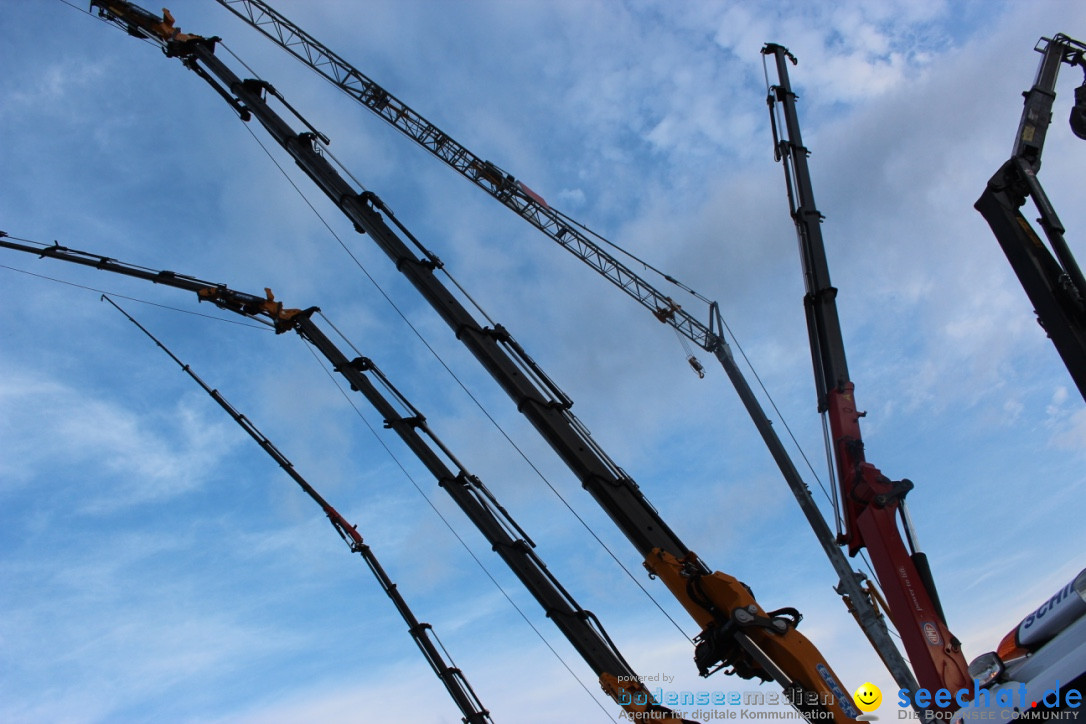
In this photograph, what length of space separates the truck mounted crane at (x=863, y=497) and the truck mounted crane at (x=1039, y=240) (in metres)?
4.34

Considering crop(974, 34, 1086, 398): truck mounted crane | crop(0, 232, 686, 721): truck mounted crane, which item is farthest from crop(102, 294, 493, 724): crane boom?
crop(974, 34, 1086, 398): truck mounted crane

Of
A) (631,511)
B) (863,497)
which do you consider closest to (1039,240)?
(863,497)

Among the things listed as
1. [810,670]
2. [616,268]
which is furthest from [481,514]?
[616,268]

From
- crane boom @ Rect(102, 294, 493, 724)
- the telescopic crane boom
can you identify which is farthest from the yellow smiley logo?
crane boom @ Rect(102, 294, 493, 724)

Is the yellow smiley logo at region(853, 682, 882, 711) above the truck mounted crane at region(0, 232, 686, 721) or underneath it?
underneath

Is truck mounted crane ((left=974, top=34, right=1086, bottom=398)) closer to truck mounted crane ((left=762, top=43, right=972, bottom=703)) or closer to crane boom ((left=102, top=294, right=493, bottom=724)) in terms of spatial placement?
truck mounted crane ((left=762, top=43, right=972, bottom=703))

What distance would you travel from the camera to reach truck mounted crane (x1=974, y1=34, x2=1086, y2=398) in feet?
30.6

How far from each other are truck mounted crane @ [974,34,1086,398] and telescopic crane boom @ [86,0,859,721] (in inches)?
209

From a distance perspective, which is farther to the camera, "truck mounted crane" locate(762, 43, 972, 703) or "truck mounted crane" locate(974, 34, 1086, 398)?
"truck mounted crane" locate(762, 43, 972, 703)

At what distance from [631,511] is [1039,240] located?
734 centimetres

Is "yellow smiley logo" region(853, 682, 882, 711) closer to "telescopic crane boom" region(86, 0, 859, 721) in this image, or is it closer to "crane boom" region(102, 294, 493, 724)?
"telescopic crane boom" region(86, 0, 859, 721)

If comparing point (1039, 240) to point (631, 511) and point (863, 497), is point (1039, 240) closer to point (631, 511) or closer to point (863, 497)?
point (863, 497)

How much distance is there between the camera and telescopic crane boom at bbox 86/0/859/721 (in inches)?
449

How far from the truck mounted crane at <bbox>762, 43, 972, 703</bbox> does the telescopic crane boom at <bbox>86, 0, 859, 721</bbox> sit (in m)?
1.95
